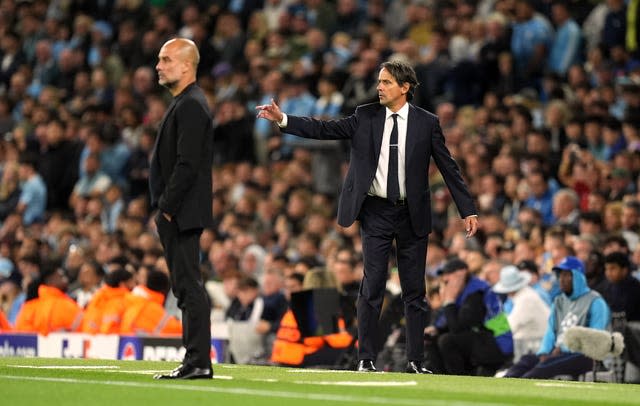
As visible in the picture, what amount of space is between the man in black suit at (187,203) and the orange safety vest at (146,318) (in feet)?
18.8

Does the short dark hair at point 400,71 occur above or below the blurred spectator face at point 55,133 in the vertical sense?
below

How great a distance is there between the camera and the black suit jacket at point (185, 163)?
841 centimetres

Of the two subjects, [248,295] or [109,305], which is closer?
[109,305]

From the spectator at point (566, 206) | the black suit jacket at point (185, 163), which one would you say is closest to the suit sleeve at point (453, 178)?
the black suit jacket at point (185, 163)

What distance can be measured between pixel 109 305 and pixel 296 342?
→ 2.16 meters

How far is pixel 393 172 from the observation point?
398 inches

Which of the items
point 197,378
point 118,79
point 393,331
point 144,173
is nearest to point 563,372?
point 393,331

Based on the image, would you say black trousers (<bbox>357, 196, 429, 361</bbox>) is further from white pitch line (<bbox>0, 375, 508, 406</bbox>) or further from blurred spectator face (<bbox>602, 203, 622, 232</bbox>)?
blurred spectator face (<bbox>602, 203, 622, 232</bbox>)

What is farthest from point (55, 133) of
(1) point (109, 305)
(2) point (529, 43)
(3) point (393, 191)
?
(3) point (393, 191)

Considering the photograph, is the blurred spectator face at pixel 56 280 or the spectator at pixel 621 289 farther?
the blurred spectator face at pixel 56 280

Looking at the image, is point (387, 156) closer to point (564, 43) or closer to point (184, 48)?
point (184, 48)

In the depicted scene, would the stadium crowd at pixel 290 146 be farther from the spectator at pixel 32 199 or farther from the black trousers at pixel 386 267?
the black trousers at pixel 386 267

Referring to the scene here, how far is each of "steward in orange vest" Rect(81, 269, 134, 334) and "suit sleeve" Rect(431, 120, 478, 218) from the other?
5.57 m

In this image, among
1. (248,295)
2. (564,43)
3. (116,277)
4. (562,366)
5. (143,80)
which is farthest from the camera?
(143,80)
